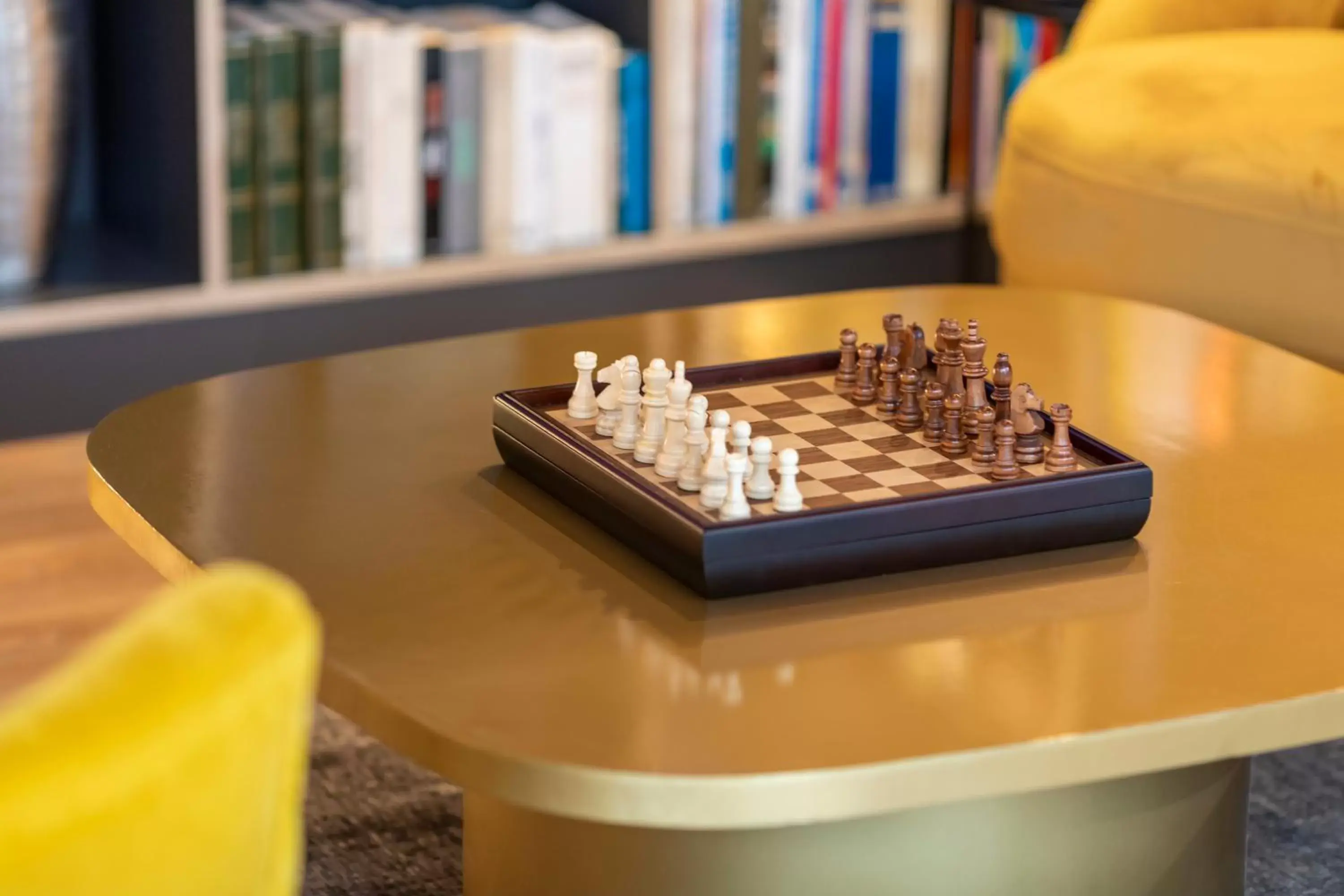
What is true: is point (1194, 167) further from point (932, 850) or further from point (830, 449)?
point (932, 850)

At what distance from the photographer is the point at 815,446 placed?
1229mm

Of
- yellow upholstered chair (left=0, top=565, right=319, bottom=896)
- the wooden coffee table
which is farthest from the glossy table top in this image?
yellow upholstered chair (left=0, top=565, right=319, bottom=896)

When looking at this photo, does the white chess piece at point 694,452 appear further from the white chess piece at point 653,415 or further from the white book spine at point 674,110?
the white book spine at point 674,110

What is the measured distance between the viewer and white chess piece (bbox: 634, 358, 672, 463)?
118 cm

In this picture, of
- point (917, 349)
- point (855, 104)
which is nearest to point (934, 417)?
point (917, 349)

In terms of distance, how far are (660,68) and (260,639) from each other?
2277mm

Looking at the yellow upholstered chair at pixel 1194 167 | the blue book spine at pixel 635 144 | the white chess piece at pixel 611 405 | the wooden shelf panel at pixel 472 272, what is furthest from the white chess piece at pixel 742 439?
the blue book spine at pixel 635 144

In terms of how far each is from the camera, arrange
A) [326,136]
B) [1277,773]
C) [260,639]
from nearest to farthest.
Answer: [260,639]
[1277,773]
[326,136]

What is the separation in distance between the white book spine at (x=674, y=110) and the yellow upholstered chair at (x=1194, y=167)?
594 millimetres

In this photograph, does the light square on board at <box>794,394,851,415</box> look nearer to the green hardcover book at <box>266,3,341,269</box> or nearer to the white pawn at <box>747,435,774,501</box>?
the white pawn at <box>747,435,774,501</box>

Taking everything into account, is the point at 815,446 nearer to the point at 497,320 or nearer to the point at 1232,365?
the point at 1232,365

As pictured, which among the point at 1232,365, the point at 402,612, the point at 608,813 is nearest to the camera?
the point at 608,813

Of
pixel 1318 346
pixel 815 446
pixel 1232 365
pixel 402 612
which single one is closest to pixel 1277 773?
pixel 1232 365

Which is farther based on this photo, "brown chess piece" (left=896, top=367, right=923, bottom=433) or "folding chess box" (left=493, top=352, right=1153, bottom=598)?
"brown chess piece" (left=896, top=367, right=923, bottom=433)
